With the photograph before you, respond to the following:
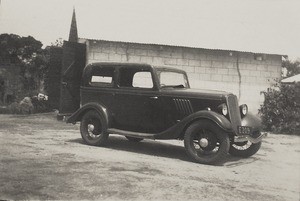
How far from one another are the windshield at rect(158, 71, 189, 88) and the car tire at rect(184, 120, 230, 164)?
1094 mm

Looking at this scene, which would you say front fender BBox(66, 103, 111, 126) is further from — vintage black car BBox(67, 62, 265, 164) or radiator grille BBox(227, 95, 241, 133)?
radiator grille BBox(227, 95, 241, 133)

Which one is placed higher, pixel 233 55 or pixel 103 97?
pixel 233 55

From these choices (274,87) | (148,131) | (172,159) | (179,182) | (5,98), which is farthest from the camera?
(5,98)

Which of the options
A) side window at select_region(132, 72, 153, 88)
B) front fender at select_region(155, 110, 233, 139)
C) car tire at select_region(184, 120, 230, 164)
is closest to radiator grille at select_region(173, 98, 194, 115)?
front fender at select_region(155, 110, 233, 139)

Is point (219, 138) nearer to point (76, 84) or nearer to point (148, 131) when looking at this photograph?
point (148, 131)

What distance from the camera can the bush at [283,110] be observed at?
12.0 m

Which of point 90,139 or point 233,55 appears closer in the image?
point 90,139

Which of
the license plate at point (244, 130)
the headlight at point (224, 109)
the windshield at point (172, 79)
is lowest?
the license plate at point (244, 130)

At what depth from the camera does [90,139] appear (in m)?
7.74

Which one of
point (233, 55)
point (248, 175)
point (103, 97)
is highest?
point (233, 55)

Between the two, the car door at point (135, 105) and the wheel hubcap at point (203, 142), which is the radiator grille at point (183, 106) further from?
the wheel hubcap at point (203, 142)

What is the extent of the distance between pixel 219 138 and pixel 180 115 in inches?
35.1

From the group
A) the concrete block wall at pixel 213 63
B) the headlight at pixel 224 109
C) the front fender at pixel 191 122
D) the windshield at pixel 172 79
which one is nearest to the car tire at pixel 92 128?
the front fender at pixel 191 122

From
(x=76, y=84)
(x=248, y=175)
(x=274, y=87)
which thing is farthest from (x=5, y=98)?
(x=248, y=175)
